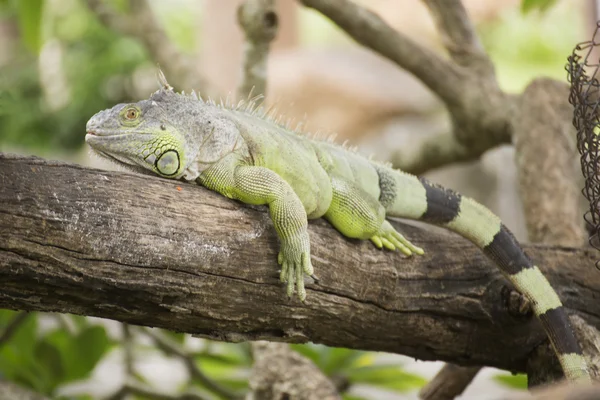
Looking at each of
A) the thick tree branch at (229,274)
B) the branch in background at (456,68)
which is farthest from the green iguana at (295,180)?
the branch in background at (456,68)

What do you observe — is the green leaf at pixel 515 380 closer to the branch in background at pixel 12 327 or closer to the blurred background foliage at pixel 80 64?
the branch in background at pixel 12 327

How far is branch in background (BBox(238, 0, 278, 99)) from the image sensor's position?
199 inches

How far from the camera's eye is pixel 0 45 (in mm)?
15953

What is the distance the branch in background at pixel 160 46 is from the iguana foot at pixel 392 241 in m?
3.16

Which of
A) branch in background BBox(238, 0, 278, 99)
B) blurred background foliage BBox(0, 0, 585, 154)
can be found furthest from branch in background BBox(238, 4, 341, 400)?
blurred background foliage BBox(0, 0, 585, 154)

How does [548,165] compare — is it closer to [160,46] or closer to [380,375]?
[380,375]

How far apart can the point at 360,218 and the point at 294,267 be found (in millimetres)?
619

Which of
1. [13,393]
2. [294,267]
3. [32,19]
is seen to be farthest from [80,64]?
[294,267]

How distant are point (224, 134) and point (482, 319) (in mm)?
1810

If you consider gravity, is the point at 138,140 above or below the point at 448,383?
above

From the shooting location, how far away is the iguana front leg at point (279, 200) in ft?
10.7

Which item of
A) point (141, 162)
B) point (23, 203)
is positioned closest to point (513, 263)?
point (141, 162)

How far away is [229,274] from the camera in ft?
10.2

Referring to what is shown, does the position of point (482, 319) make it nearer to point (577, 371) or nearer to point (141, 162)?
point (577, 371)
